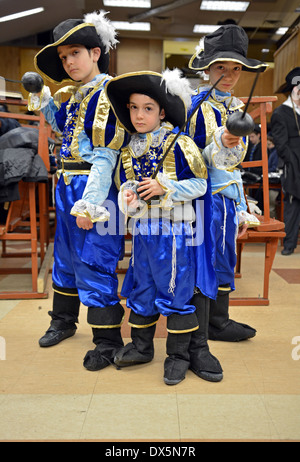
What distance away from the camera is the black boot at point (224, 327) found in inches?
94.1

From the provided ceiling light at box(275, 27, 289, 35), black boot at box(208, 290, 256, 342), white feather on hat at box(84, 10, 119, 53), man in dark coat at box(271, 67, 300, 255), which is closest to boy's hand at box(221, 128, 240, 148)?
white feather on hat at box(84, 10, 119, 53)

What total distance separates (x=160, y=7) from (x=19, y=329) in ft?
24.6

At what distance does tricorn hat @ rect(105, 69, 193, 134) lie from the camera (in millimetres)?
1774

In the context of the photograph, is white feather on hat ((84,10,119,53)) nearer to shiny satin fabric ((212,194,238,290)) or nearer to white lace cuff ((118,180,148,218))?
white lace cuff ((118,180,148,218))

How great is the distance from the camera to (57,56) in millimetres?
2178

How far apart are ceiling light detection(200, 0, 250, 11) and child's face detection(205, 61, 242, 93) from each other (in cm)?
694

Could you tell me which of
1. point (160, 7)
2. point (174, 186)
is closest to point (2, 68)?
point (160, 7)

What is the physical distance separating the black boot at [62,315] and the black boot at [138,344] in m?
0.43

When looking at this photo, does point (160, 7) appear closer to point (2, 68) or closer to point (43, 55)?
point (2, 68)

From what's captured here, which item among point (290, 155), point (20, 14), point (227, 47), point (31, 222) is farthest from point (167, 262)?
point (20, 14)

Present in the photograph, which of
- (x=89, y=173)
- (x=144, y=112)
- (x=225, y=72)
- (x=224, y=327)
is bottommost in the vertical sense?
(x=224, y=327)

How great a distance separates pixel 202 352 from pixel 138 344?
281mm

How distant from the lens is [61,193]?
218 cm

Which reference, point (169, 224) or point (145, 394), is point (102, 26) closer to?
point (169, 224)
